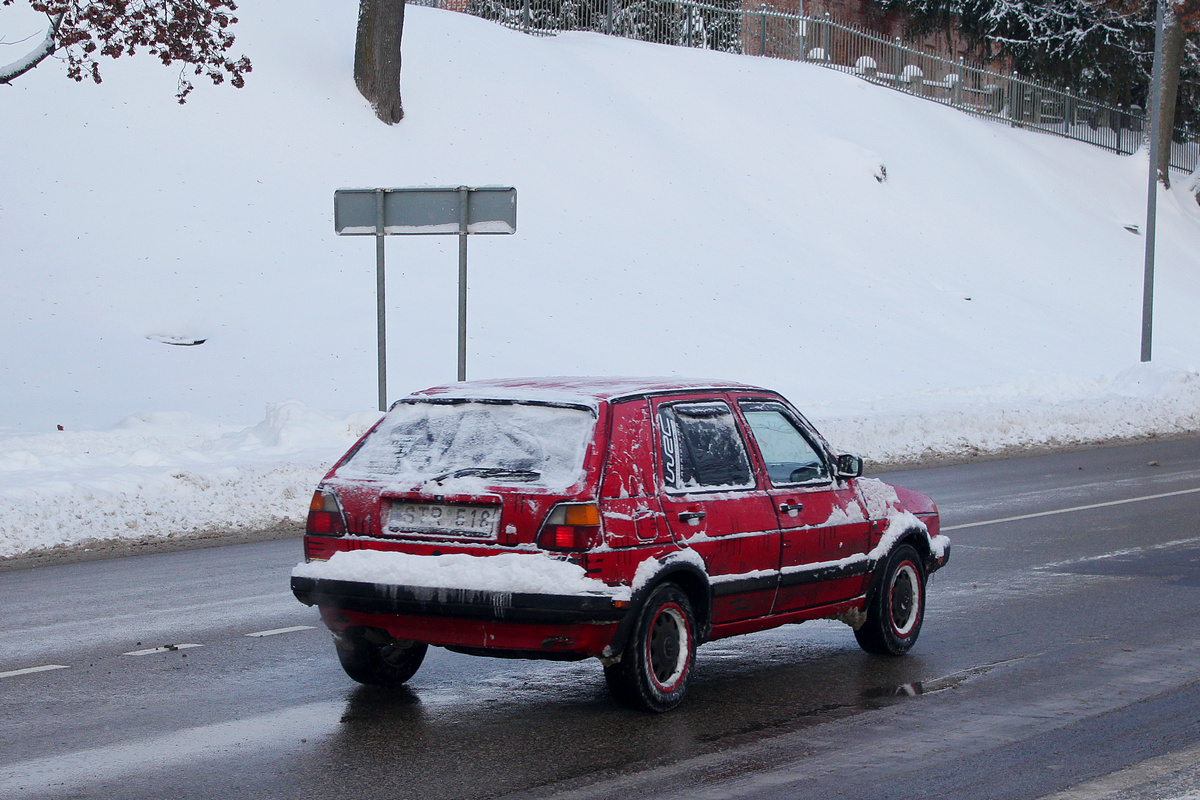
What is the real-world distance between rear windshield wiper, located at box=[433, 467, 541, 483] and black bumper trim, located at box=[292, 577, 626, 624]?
1.66 ft

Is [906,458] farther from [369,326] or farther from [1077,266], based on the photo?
[1077,266]

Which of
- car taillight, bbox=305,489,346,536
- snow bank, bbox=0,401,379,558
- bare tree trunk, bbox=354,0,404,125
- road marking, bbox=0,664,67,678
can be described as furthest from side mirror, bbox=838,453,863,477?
bare tree trunk, bbox=354,0,404,125

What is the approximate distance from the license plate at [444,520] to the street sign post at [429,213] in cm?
906

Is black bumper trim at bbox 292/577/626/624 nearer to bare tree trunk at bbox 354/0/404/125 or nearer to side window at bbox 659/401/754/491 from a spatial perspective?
side window at bbox 659/401/754/491

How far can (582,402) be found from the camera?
629cm

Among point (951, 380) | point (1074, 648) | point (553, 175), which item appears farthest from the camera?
point (553, 175)

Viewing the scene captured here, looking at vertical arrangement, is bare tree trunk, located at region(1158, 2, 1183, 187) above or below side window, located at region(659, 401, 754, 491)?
above

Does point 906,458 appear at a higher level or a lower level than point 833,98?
lower

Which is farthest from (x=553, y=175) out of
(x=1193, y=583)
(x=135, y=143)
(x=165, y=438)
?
(x=1193, y=583)

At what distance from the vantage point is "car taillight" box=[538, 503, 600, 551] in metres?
5.91

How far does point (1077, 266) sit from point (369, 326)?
2118cm

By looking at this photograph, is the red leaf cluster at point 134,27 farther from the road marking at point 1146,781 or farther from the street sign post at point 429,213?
the road marking at point 1146,781

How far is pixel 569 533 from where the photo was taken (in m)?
5.92

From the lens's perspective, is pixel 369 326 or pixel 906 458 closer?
pixel 906 458
